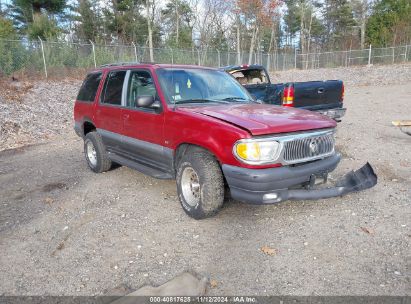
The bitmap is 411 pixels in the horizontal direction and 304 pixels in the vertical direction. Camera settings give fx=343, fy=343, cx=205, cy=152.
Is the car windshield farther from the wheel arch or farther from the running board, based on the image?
the running board

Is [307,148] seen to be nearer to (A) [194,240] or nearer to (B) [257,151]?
(B) [257,151]

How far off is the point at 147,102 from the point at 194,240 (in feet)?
5.99

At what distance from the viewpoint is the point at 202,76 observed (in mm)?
5078

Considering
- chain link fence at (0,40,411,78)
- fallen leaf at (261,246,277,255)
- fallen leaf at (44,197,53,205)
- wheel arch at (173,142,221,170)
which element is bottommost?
fallen leaf at (44,197,53,205)

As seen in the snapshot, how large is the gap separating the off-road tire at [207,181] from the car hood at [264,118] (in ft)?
1.68

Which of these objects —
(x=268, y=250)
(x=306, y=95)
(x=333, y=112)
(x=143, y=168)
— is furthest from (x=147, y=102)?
(x=333, y=112)

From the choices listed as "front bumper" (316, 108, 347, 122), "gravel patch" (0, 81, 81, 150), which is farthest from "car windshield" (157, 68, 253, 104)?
"gravel patch" (0, 81, 81, 150)

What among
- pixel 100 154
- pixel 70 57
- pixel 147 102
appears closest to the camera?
pixel 147 102

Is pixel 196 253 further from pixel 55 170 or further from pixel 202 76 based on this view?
pixel 55 170

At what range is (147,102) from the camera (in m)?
4.38

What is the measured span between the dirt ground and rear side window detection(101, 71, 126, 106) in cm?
137

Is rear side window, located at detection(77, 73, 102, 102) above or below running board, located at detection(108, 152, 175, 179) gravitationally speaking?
above

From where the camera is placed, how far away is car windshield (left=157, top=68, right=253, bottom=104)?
4.63 meters

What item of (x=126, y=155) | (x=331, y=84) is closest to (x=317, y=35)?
(x=331, y=84)
